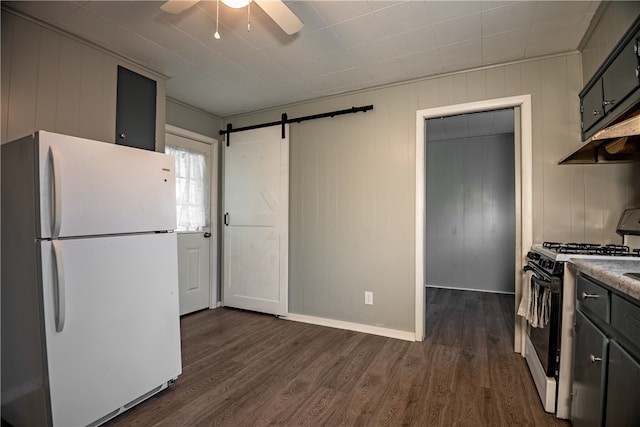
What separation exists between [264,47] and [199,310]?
302 cm

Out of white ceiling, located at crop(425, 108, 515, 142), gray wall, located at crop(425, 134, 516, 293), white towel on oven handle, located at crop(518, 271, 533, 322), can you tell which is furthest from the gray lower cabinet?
gray wall, located at crop(425, 134, 516, 293)

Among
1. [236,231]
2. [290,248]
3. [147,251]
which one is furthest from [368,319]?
[147,251]

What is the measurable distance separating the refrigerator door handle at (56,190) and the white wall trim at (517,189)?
2.59 meters

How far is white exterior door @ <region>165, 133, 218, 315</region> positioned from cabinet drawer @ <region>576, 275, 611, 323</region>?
3.51 meters

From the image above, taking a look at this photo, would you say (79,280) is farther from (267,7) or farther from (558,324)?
(558,324)

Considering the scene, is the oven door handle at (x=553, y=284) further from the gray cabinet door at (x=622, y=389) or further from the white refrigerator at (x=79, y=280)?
the white refrigerator at (x=79, y=280)

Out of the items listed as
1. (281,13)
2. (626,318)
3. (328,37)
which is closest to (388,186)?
Result: (328,37)

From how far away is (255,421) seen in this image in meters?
1.79

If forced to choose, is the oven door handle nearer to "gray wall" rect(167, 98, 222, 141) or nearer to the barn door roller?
the barn door roller

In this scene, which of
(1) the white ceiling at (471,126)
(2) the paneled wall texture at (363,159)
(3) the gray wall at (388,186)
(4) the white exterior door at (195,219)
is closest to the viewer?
(2) the paneled wall texture at (363,159)

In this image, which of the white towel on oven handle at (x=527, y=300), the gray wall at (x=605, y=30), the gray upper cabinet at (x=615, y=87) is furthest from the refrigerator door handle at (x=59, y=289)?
the gray wall at (x=605, y=30)

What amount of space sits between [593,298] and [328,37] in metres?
2.21

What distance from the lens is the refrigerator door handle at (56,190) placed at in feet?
5.03

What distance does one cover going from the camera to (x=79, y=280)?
1609 mm
